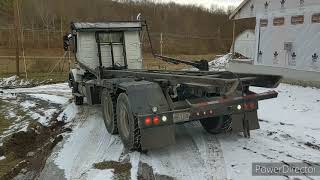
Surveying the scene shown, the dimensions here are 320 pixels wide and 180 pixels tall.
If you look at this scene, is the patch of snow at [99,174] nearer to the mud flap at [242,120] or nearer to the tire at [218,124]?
the mud flap at [242,120]

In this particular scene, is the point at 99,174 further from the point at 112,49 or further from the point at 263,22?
the point at 263,22

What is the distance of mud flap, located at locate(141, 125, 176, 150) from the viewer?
7.00m

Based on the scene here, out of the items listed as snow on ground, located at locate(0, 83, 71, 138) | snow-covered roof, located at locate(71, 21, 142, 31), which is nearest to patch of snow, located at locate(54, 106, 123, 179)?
snow on ground, located at locate(0, 83, 71, 138)

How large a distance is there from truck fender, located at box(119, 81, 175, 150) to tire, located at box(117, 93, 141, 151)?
20 centimetres

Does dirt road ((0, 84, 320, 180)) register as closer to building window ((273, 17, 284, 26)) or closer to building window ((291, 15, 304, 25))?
building window ((291, 15, 304, 25))

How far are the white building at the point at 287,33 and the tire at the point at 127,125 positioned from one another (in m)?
10.0

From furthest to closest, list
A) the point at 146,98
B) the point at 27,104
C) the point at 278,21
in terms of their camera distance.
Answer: the point at 278,21
the point at 27,104
the point at 146,98

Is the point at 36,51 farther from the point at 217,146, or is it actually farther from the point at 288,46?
the point at 217,146

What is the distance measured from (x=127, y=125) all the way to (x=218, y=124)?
76.7 inches

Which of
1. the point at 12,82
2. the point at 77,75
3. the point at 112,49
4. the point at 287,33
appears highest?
the point at 287,33

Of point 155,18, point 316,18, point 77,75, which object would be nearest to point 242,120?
point 77,75

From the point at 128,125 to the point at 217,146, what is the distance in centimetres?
170

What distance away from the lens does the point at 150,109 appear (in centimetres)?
700

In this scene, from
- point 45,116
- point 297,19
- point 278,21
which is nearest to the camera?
point 45,116
